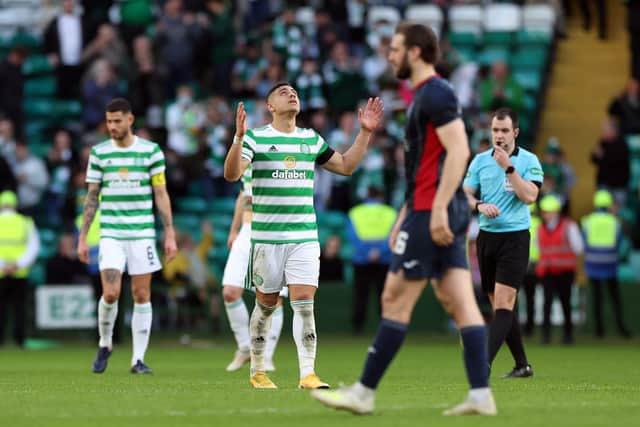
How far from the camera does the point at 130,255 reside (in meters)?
14.2

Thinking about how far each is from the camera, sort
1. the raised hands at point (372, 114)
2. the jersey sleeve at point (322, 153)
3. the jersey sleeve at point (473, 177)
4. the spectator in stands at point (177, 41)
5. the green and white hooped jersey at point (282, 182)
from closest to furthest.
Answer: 1. the raised hands at point (372, 114)
2. the green and white hooped jersey at point (282, 182)
3. the jersey sleeve at point (322, 153)
4. the jersey sleeve at point (473, 177)
5. the spectator in stands at point (177, 41)

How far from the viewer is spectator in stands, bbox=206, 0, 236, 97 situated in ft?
90.5

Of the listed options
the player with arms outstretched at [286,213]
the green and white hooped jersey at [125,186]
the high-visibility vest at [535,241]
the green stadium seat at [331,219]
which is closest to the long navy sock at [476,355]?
the player with arms outstretched at [286,213]

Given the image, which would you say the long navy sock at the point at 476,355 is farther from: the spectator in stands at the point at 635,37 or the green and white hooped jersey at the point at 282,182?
the spectator in stands at the point at 635,37

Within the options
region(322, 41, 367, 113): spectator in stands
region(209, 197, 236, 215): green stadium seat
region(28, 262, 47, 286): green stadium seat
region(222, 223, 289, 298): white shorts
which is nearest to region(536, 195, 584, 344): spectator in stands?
region(322, 41, 367, 113): spectator in stands

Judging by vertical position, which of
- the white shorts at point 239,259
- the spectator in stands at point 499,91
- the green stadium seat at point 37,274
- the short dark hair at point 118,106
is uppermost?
the spectator in stands at point 499,91

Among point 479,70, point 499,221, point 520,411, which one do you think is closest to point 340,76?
point 479,70

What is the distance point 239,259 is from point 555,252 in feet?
31.1

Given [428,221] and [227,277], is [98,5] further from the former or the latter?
[428,221]

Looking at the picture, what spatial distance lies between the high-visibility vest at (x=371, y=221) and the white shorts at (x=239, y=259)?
29.1 feet

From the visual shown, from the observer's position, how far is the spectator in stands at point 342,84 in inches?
1037

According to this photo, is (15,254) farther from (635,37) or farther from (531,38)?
(635,37)

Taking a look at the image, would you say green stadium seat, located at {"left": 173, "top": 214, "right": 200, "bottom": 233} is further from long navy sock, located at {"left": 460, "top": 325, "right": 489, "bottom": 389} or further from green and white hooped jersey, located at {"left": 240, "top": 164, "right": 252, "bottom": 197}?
long navy sock, located at {"left": 460, "top": 325, "right": 489, "bottom": 389}

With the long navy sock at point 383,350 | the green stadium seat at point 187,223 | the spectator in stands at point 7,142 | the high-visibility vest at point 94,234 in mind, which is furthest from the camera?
the green stadium seat at point 187,223
